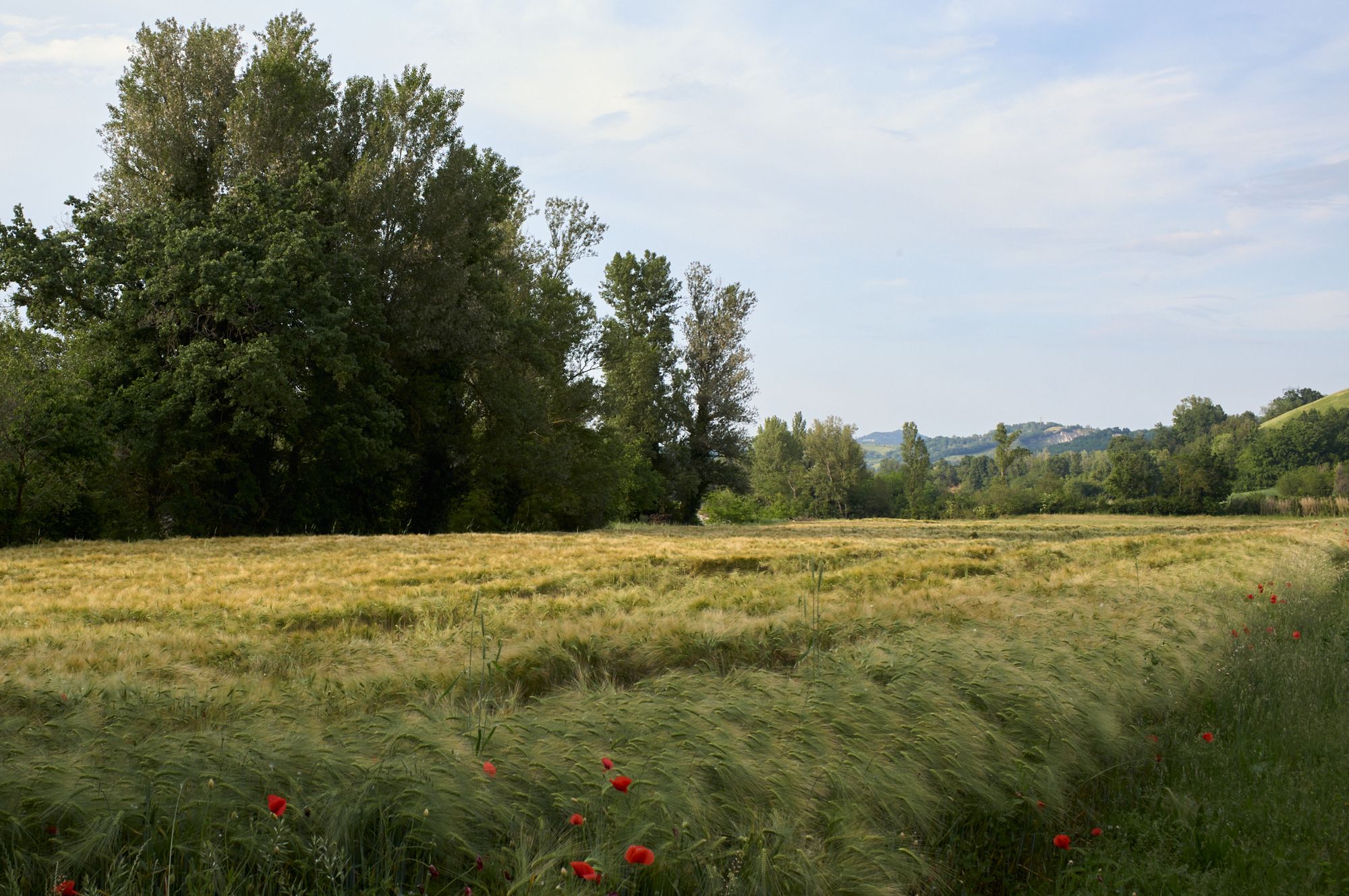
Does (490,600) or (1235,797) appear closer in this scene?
(1235,797)

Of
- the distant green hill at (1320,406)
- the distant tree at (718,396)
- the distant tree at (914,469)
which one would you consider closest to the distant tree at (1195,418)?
the distant green hill at (1320,406)

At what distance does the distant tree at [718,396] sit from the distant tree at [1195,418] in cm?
15576

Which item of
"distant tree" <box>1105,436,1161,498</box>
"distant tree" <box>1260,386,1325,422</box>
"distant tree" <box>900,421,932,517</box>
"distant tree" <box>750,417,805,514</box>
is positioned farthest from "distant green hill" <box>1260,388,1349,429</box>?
"distant tree" <box>750,417,805,514</box>

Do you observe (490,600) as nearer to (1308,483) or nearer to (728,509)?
(728,509)

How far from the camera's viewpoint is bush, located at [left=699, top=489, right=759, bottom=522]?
47.7 metres

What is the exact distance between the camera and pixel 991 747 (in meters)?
4.83

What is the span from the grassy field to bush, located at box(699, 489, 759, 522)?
37.2 metres

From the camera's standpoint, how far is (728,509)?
4800 centimetres

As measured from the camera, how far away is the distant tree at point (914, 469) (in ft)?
318

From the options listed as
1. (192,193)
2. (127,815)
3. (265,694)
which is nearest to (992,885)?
(127,815)

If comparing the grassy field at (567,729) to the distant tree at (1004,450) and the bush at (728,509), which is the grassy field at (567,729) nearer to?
the bush at (728,509)

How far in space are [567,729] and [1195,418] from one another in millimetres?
205040

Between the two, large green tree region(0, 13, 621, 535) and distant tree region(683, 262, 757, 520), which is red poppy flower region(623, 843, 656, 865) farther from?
distant tree region(683, 262, 757, 520)

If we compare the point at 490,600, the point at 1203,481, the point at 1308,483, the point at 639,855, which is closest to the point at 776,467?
the point at 1203,481
